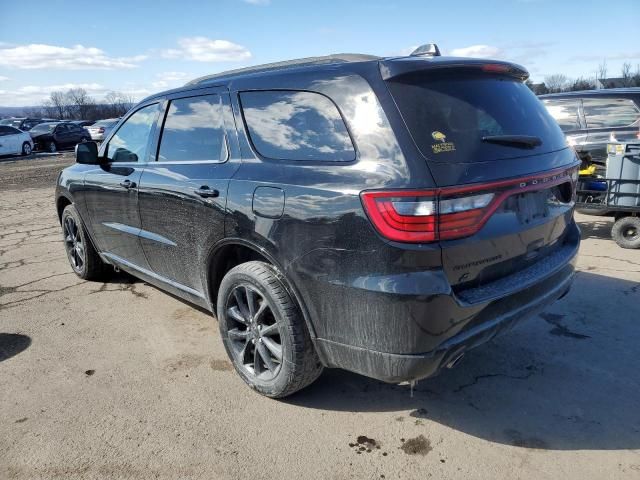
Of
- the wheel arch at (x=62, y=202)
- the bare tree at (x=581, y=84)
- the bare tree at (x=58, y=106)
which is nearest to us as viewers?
the wheel arch at (x=62, y=202)

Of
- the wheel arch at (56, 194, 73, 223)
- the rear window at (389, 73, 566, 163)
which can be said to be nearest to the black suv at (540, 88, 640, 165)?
the rear window at (389, 73, 566, 163)

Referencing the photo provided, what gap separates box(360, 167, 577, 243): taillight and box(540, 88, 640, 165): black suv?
17.7ft

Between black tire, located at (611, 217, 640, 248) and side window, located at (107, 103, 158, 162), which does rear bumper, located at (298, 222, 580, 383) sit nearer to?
side window, located at (107, 103, 158, 162)

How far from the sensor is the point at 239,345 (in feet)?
10.4

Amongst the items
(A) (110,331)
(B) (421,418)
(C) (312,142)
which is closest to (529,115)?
(C) (312,142)

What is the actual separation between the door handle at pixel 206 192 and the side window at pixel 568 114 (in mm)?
6092

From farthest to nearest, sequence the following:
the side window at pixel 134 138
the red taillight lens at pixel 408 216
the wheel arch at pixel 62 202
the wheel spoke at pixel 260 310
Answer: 1. the wheel arch at pixel 62 202
2. the side window at pixel 134 138
3. the wheel spoke at pixel 260 310
4. the red taillight lens at pixel 408 216

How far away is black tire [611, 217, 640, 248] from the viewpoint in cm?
577

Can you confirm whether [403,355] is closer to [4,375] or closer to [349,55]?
[349,55]

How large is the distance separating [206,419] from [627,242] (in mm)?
5179

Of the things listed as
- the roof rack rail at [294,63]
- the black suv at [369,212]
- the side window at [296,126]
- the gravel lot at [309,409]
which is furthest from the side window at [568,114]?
the side window at [296,126]

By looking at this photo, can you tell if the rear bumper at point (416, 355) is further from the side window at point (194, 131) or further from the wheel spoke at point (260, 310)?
the side window at point (194, 131)

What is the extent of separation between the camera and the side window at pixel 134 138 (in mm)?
3955

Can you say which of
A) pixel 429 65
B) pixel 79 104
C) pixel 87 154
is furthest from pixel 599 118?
pixel 79 104
